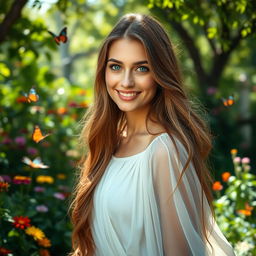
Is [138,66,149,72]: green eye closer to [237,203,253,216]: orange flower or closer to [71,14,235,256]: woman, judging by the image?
[71,14,235,256]: woman

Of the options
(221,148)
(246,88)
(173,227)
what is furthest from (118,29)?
(246,88)

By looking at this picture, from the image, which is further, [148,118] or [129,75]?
[148,118]

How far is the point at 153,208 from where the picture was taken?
7.40 ft

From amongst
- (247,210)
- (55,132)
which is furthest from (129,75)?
(55,132)

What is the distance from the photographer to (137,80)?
239 centimetres

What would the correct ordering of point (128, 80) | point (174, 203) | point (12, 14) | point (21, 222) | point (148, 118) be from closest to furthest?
point (174, 203)
point (128, 80)
point (148, 118)
point (21, 222)
point (12, 14)

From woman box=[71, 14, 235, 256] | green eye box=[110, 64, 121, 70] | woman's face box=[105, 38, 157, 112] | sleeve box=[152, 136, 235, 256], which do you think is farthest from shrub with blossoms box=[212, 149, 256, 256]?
green eye box=[110, 64, 121, 70]

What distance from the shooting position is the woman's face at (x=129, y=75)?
2.37m

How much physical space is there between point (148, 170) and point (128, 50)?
1.98ft

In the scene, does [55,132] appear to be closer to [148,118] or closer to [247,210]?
[247,210]

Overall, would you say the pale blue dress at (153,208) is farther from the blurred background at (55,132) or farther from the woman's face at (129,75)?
the blurred background at (55,132)

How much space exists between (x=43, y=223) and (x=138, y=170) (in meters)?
1.45

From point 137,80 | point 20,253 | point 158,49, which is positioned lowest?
point 20,253

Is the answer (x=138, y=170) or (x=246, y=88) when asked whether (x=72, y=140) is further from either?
(x=246, y=88)
